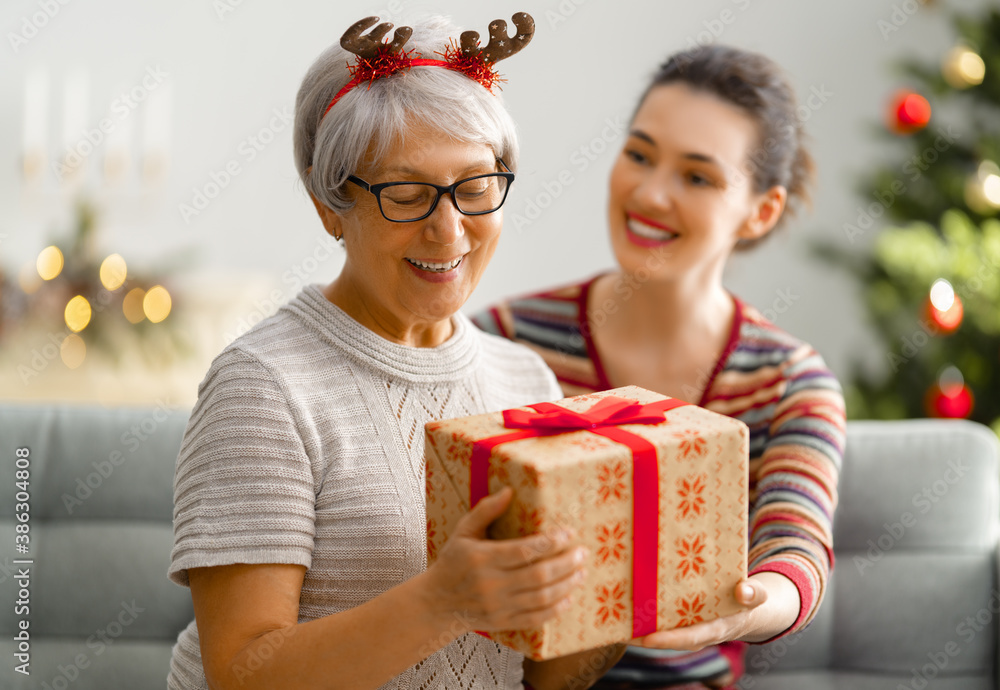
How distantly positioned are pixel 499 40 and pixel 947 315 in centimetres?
221

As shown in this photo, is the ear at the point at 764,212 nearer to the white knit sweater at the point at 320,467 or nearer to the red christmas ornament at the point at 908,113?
the white knit sweater at the point at 320,467

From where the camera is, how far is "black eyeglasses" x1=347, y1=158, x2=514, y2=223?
122cm

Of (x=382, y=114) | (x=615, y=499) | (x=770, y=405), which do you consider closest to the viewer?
(x=615, y=499)

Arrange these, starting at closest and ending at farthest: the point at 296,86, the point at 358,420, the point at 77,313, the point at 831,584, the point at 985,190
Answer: the point at 358,420
the point at 831,584
the point at 985,190
the point at 77,313
the point at 296,86

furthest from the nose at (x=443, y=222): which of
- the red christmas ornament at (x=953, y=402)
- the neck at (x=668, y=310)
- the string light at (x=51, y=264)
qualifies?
the string light at (x=51, y=264)

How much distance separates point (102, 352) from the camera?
12.1 ft

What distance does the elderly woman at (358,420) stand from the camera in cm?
113

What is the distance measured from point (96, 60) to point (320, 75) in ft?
9.97

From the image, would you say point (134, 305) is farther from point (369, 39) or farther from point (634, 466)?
point (634, 466)

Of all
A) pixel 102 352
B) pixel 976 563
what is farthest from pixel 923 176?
pixel 102 352

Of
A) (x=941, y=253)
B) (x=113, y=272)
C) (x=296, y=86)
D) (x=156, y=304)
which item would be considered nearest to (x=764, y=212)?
(x=941, y=253)

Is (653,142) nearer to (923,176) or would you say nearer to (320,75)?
(320,75)

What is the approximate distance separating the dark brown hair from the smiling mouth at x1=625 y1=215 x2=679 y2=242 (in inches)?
8.9

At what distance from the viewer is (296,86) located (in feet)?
12.7
